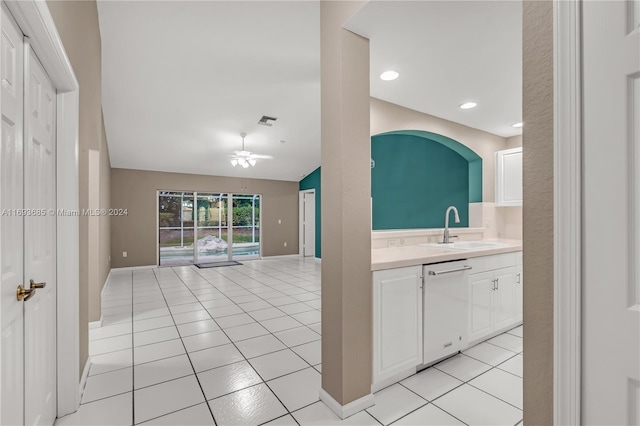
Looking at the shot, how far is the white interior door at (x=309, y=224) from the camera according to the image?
9.09 metres

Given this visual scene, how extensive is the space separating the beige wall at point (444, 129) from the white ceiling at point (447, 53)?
93 millimetres

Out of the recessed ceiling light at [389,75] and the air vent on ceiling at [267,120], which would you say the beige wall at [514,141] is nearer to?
the recessed ceiling light at [389,75]

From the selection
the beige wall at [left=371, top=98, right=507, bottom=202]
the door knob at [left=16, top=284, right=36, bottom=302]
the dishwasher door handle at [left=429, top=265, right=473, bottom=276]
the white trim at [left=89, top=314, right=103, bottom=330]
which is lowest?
the white trim at [left=89, top=314, right=103, bottom=330]

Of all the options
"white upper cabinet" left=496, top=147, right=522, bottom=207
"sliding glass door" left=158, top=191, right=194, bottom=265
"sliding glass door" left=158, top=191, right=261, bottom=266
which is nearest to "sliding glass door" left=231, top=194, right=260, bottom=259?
"sliding glass door" left=158, top=191, right=261, bottom=266

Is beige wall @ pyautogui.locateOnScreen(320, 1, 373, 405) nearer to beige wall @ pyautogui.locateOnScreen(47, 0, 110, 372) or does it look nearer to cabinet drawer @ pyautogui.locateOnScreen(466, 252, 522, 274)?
cabinet drawer @ pyautogui.locateOnScreen(466, 252, 522, 274)

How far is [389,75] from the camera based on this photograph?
8.52ft

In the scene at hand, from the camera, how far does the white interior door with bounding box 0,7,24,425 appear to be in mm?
1127

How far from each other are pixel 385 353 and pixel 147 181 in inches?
282

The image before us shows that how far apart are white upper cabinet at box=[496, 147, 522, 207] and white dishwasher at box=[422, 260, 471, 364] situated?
1.89 m

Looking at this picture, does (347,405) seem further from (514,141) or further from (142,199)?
(142,199)
